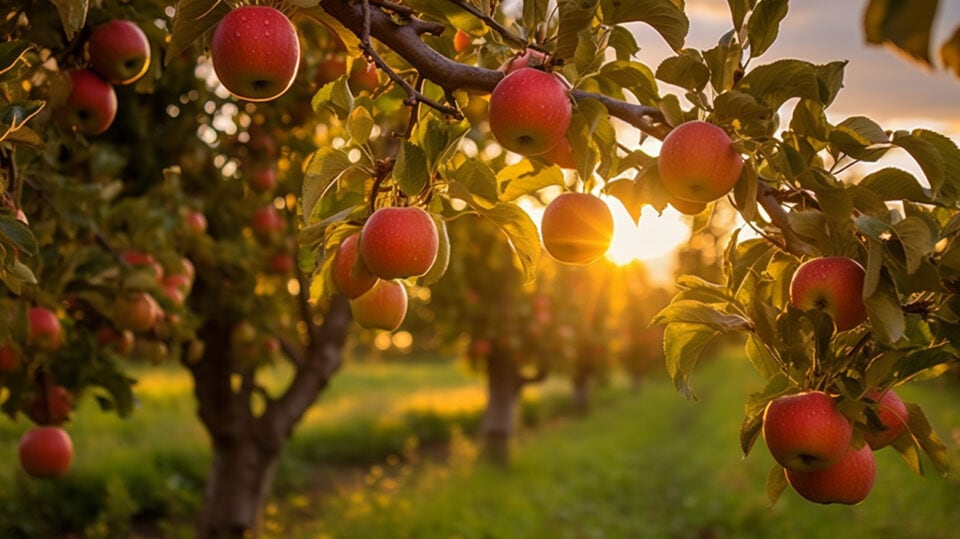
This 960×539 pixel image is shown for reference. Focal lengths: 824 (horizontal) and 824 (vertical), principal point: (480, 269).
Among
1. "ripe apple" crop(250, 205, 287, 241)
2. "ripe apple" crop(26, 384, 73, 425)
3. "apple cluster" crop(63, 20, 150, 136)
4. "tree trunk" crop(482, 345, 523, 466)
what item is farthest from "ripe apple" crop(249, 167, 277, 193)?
"tree trunk" crop(482, 345, 523, 466)

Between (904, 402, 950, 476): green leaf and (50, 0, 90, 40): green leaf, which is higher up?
(50, 0, 90, 40): green leaf

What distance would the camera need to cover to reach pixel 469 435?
16578 millimetres

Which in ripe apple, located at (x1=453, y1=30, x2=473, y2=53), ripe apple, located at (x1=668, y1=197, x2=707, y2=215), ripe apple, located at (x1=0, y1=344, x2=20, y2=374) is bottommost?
ripe apple, located at (x1=0, y1=344, x2=20, y2=374)

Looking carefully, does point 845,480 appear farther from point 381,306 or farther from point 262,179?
point 262,179

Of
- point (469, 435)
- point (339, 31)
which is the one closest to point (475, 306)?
point (469, 435)

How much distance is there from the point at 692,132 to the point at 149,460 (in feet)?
33.5

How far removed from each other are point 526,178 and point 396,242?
32 cm

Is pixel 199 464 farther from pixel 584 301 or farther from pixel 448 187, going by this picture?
pixel 448 187

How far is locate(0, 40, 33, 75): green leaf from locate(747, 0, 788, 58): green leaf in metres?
1.32

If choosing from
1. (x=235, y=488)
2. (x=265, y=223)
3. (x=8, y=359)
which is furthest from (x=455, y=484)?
(x=8, y=359)

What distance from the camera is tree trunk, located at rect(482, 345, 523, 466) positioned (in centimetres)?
1102

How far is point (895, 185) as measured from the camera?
1.33m

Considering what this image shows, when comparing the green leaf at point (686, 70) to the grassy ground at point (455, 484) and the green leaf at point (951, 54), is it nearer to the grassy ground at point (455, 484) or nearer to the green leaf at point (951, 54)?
the green leaf at point (951, 54)

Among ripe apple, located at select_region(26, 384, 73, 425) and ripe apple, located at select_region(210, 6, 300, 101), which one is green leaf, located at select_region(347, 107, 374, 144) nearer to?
ripe apple, located at select_region(210, 6, 300, 101)
